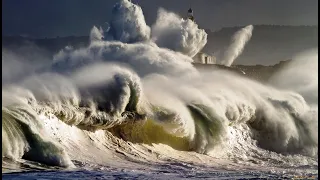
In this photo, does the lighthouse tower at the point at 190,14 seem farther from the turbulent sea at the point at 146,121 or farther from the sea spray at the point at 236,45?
the sea spray at the point at 236,45

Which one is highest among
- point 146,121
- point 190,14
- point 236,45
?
point 236,45

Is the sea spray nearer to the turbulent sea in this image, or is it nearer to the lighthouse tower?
the lighthouse tower

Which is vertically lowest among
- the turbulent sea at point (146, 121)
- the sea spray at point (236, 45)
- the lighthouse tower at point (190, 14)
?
the turbulent sea at point (146, 121)

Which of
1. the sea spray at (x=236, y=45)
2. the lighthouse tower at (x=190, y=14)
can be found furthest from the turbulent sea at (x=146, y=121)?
the sea spray at (x=236, y=45)

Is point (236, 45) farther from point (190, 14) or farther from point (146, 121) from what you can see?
point (146, 121)

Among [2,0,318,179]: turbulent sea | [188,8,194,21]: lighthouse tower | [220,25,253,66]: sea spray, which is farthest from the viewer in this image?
[220,25,253,66]: sea spray

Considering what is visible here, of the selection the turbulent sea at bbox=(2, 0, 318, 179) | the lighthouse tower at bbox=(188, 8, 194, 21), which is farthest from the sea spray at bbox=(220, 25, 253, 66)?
the turbulent sea at bbox=(2, 0, 318, 179)

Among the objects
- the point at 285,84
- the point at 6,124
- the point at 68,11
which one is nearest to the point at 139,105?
Answer: the point at 6,124

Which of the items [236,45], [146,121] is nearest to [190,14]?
[146,121]

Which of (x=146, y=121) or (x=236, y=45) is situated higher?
(x=236, y=45)
